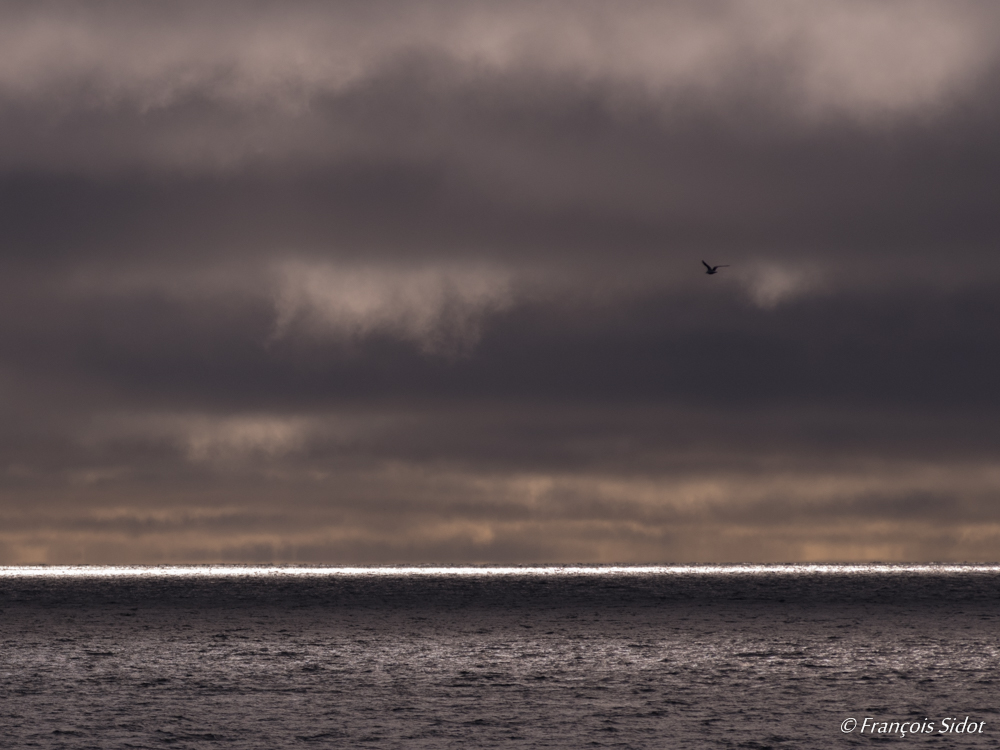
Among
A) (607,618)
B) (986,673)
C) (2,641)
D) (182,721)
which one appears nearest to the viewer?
(182,721)

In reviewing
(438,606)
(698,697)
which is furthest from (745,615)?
(698,697)

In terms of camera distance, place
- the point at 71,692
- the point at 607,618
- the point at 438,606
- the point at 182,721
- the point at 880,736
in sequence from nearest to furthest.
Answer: the point at 880,736
the point at 182,721
the point at 71,692
the point at 607,618
the point at 438,606

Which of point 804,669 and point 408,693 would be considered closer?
point 408,693

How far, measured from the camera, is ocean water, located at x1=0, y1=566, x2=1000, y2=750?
43469 millimetres

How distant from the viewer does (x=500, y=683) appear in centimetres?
5884

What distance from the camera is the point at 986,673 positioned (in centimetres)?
6197

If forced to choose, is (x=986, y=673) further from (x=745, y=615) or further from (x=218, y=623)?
(x=218, y=623)

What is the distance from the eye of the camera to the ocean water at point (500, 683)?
43.5m

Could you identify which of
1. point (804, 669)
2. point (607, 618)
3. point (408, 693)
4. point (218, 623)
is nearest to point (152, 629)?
point (218, 623)

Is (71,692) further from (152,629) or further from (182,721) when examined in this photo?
(152,629)

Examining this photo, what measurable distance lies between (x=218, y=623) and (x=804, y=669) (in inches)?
2376

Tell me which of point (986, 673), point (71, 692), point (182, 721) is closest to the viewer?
point (182, 721)

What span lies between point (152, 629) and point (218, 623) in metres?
9.02

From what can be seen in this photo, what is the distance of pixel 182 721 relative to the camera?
46469 millimetres
